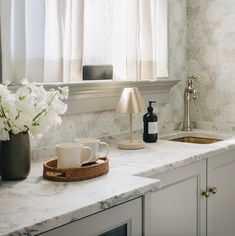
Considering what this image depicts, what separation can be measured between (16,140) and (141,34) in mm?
1151

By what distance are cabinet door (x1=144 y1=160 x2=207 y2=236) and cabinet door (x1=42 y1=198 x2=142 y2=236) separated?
0.44 feet

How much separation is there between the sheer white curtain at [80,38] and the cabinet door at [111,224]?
0.75m

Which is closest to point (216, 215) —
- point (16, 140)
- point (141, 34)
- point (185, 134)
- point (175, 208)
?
point (175, 208)

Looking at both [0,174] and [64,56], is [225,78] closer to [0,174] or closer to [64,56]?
[64,56]

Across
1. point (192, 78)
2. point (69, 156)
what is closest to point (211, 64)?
point (192, 78)

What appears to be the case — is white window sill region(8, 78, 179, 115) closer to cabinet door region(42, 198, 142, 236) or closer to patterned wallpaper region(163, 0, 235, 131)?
patterned wallpaper region(163, 0, 235, 131)

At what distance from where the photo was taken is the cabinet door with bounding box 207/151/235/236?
7.25 ft

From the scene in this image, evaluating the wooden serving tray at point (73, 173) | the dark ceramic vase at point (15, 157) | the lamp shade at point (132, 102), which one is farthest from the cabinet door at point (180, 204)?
the dark ceramic vase at point (15, 157)

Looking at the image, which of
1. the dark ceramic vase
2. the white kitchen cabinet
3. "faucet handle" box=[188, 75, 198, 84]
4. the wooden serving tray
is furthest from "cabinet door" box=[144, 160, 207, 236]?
"faucet handle" box=[188, 75, 198, 84]

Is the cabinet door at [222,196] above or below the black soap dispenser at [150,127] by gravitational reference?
below

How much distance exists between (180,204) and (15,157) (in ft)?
2.63

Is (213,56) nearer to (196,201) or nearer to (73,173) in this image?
(196,201)

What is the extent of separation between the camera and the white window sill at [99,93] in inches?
83.1

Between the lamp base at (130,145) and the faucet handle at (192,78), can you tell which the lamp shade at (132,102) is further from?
the faucet handle at (192,78)
